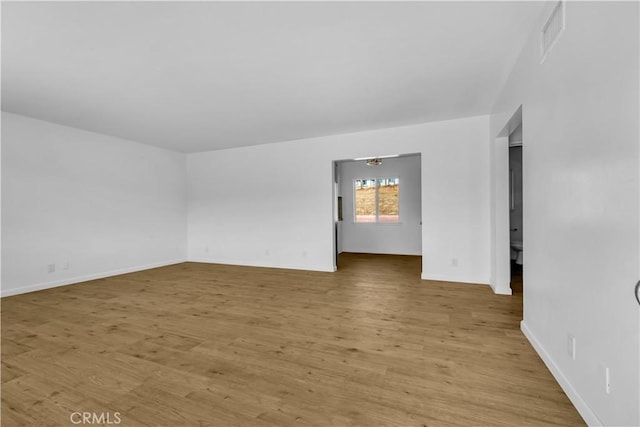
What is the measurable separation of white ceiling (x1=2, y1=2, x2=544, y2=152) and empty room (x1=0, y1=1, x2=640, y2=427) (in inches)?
1.0

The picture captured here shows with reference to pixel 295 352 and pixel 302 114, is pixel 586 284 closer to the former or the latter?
pixel 295 352

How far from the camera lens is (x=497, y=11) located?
6.72 ft

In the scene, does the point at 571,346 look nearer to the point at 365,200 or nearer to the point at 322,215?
the point at 322,215

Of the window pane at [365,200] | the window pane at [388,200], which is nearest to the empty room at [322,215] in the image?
the window pane at [388,200]

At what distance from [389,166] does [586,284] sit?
21.3 feet

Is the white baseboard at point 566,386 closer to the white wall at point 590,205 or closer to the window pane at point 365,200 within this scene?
the white wall at point 590,205

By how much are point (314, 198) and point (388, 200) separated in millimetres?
2982

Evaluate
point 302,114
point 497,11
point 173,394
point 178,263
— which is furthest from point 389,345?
point 178,263

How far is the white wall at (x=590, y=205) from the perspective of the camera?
3.86 feet

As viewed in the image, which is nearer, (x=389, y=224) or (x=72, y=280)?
(x=72, y=280)

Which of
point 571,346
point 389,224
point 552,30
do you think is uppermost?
point 552,30

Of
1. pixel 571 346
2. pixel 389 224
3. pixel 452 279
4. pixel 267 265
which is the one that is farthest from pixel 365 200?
pixel 571 346

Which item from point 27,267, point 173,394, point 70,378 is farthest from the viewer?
point 27,267

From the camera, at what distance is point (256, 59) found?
2.67m
